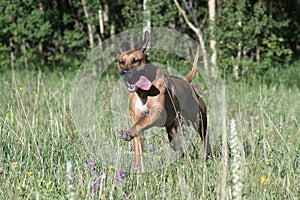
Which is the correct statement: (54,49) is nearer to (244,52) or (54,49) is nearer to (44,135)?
(244,52)

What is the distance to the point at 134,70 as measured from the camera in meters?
3.72

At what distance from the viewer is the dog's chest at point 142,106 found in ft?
12.4

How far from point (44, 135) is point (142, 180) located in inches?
51.7

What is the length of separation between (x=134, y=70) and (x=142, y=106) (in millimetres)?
258

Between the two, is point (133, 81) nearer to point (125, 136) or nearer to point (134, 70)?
point (134, 70)

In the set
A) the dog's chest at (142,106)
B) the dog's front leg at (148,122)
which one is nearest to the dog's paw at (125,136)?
the dog's front leg at (148,122)

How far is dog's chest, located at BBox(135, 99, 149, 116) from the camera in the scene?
377 centimetres

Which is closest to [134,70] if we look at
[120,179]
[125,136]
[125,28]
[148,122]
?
[148,122]

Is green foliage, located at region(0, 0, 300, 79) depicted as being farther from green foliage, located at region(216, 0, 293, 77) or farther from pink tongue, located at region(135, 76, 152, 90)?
pink tongue, located at region(135, 76, 152, 90)

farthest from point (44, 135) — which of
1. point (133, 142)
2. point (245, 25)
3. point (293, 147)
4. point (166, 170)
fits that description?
point (245, 25)

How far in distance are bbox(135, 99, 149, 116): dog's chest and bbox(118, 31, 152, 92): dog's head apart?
0.41 feet

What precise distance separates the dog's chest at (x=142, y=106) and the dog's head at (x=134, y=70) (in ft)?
0.41

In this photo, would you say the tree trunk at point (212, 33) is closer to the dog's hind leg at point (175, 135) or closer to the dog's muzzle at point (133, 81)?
the dog's hind leg at point (175, 135)

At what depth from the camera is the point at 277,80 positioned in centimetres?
909
